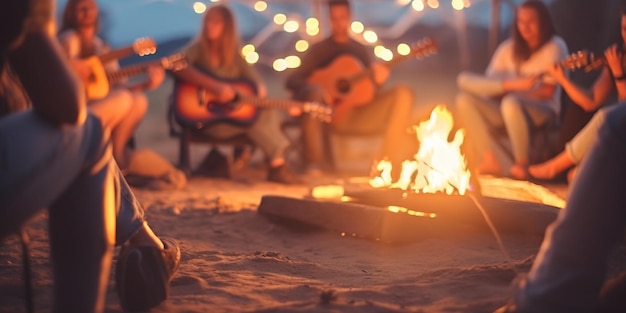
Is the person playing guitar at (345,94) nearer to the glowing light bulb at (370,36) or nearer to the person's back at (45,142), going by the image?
the glowing light bulb at (370,36)

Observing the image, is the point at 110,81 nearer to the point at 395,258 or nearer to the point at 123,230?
the point at 395,258

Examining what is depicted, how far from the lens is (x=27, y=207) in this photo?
6.29 feet

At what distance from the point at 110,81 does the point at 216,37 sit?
44.0 inches

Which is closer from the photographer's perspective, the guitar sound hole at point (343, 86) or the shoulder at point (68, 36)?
the shoulder at point (68, 36)

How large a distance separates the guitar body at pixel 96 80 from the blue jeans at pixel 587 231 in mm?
4642

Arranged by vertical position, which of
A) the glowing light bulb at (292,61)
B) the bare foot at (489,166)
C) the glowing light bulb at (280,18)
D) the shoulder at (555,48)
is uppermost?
the glowing light bulb at (280,18)

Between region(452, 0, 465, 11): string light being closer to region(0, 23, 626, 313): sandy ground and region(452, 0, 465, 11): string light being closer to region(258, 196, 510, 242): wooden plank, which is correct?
region(0, 23, 626, 313): sandy ground

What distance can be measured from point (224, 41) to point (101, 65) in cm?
120

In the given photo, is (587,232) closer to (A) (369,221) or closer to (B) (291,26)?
(A) (369,221)

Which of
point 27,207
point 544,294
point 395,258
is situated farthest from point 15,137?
point 395,258

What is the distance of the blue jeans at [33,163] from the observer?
189cm

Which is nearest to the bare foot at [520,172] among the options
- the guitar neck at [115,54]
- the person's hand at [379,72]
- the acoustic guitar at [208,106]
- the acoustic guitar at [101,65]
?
the person's hand at [379,72]

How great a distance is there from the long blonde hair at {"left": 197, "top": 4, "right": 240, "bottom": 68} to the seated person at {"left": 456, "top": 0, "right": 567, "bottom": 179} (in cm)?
198

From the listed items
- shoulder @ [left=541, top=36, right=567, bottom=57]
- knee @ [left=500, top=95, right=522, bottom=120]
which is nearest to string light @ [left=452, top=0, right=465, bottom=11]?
shoulder @ [left=541, top=36, right=567, bottom=57]
